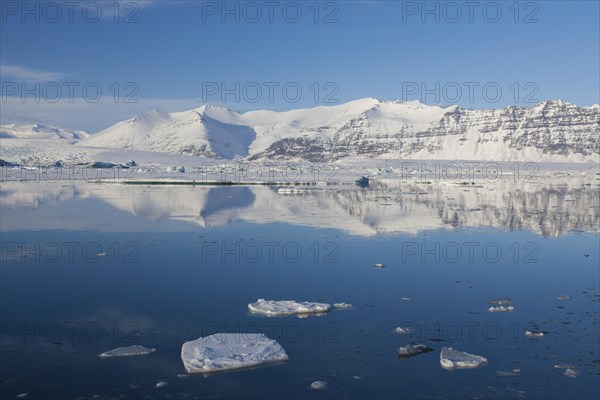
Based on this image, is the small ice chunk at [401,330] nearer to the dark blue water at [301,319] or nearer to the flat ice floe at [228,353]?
the dark blue water at [301,319]

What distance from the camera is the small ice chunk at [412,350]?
932cm

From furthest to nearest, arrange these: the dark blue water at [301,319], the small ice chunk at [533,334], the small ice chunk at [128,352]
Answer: the small ice chunk at [533,334], the small ice chunk at [128,352], the dark blue water at [301,319]

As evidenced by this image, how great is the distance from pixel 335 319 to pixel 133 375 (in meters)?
4.06

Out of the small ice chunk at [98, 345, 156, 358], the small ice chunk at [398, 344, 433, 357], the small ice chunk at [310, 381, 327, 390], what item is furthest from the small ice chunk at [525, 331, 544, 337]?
the small ice chunk at [98, 345, 156, 358]

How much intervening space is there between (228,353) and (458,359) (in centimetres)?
345

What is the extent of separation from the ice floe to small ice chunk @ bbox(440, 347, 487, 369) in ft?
9.60

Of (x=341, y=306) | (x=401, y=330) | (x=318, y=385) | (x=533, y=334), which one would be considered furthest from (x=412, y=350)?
(x=341, y=306)

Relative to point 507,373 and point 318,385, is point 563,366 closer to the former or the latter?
point 507,373

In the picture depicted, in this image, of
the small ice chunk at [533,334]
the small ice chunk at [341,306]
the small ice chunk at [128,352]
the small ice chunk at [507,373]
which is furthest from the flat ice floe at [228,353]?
the small ice chunk at [533,334]

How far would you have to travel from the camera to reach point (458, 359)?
8977 mm

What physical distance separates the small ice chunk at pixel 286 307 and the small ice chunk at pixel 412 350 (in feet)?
7.85

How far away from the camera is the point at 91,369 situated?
8.53 meters

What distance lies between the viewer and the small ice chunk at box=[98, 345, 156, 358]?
9069mm

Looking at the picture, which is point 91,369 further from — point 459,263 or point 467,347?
point 459,263
